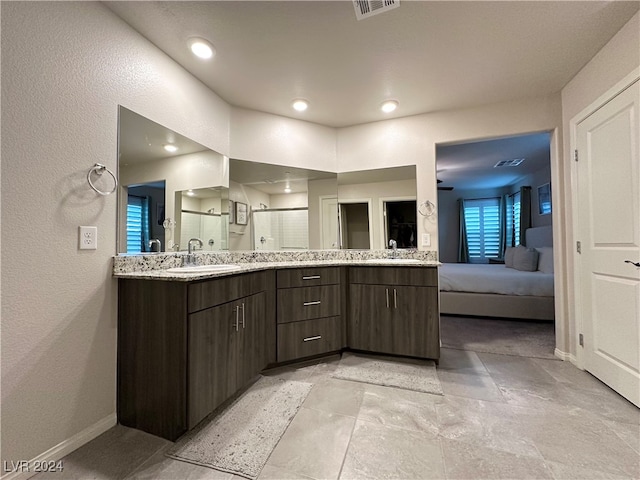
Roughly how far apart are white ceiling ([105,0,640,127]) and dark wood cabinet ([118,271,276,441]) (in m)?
1.54

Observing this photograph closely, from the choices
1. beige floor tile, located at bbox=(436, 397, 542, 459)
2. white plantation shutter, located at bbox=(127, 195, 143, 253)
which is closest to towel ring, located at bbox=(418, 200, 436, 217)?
beige floor tile, located at bbox=(436, 397, 542, 459)

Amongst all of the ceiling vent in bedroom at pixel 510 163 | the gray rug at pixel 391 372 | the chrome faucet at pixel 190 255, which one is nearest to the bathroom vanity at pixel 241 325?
the gray rug at pixel 391 372

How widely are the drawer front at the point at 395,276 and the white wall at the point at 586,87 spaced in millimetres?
1213

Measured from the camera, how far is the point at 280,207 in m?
2.74

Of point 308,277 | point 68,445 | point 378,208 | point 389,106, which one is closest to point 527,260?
point 378,208

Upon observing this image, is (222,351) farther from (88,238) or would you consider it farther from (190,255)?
(88,238)

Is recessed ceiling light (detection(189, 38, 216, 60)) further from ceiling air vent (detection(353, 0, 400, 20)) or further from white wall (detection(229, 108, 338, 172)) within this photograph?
ceiling air vent (detection(353, 0, 400, 20))

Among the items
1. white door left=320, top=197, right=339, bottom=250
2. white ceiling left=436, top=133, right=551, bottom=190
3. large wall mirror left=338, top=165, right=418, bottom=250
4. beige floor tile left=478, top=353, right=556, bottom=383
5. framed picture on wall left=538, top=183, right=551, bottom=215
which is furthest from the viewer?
framed picture on wall left=538, top=183, right=551, bottom=215

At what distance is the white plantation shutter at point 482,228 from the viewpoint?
614 cm

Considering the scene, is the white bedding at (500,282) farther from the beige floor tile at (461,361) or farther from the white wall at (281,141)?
the white wall at (281,141)

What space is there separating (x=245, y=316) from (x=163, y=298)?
551 millimetres

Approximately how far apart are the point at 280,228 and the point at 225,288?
1.22m

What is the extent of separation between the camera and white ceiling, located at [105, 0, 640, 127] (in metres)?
1.52

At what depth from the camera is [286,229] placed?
8.98 feet
